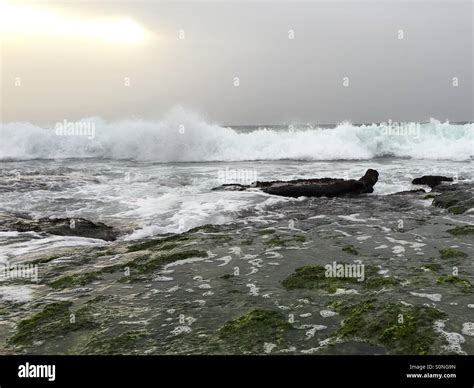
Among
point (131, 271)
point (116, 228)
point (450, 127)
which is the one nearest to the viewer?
point (131, 271)

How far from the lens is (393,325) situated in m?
5.53

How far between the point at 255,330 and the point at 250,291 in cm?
150

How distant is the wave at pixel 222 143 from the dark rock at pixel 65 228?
2874 cm

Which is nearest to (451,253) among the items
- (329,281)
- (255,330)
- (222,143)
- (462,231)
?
(462,231)

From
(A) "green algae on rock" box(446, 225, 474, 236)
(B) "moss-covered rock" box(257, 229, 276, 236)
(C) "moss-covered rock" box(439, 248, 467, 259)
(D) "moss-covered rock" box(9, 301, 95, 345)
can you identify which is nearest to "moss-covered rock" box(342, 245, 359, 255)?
(C) "moss-covered rock" box(439, 248, 467, 259)

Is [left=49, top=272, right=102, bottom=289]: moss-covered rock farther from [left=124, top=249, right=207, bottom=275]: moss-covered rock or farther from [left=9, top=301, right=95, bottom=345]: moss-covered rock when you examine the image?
[left=9, top=301, right=95, bottom=345]: moss-covered rock

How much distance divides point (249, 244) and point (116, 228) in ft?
15.8

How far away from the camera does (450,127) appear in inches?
Answer: 2068

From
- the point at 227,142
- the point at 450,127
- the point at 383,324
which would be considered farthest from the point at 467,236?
the point at 450,127

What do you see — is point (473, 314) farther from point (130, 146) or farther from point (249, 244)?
point (130, 146)

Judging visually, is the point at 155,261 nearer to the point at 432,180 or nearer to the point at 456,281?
the point at 456,281

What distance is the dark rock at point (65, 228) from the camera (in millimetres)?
11711
